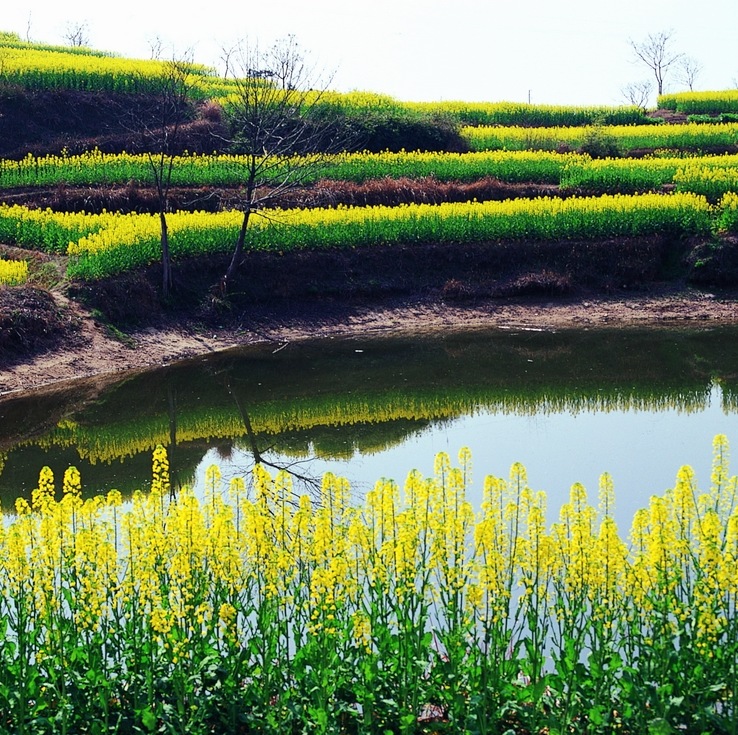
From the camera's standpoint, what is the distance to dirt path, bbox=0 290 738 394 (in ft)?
77.3

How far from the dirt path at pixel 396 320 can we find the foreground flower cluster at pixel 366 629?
15.1 m

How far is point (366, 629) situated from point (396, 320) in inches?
789

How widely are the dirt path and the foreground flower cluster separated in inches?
595

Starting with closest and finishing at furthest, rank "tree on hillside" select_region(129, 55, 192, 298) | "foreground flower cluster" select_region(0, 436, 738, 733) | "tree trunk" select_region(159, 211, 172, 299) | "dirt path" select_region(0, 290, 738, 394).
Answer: "foreground flower cluster" select_region(0, 436, 738, 733), "dirt path" select_region(0, 290, 738, 394), "tree trunk" select_region(159, 211, 172, 299), "tree on hillside" select_region(129, 55, 192, 298)

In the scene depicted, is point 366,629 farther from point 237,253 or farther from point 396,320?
point 396,320

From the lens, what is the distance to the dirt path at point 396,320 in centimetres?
2356

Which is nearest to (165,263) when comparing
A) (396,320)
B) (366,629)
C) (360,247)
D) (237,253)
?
(237,253)

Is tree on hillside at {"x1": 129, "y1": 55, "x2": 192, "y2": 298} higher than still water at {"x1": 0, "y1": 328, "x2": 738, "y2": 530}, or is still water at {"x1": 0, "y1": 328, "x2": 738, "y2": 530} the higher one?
tree on hillside at {"x1": 129, "y1": 55, "x2": 192, "y2": 298}

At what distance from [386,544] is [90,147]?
3153cm

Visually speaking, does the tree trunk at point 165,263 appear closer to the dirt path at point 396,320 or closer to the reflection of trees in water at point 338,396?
the dirt path at point 396,320

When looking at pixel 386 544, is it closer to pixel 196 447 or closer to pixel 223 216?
pixel 196 447

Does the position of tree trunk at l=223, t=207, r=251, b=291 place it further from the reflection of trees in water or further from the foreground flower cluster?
the foreground flower cluster

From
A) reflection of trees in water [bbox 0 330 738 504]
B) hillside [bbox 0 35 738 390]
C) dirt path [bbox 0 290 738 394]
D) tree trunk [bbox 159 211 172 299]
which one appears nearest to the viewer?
reflection of trees in water [bbox 0 330 738 504]

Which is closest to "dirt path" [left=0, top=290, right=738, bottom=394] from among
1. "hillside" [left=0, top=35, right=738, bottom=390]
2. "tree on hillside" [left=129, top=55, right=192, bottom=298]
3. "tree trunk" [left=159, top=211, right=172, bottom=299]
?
"hillside" [left=0, top=35, right=738, bottom=390]
